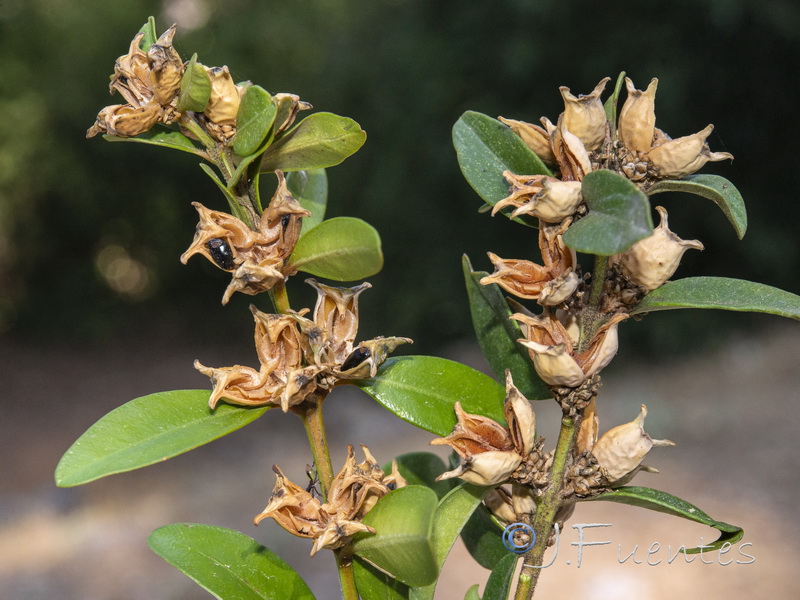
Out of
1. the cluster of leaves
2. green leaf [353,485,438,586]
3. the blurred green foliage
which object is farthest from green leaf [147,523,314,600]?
the blurred green foliage

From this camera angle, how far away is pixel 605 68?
12.7ft

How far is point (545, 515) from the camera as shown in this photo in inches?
22.7

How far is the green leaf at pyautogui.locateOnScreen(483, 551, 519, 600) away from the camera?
1.83ft

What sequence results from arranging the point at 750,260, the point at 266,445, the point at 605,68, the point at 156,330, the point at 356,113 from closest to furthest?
the point at 605,68 < the point at 750,260 < the point at 266,445 < the point at 356,113 < the point at 156,330

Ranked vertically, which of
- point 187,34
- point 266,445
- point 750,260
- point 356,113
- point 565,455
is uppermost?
point 187,34

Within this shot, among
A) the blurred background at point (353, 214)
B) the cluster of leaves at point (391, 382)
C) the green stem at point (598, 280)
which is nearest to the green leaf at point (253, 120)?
the cluster of leaves at point (391, 382)

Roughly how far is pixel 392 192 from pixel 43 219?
3.31 metres

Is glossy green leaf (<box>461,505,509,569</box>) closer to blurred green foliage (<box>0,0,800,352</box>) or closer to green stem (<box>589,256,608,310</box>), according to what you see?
green stem (<box>589,256,608,310</box>)

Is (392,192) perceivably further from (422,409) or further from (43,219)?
(422,409)

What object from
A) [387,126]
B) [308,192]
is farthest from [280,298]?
[387,126]

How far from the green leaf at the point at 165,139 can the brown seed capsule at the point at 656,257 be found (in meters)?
0.31

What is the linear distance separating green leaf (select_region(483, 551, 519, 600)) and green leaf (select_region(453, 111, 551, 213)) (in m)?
0.26

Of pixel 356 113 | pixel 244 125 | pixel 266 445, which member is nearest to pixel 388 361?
Answer: pixel 244 125

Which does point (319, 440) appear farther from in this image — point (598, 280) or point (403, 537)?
point (598, 280)
